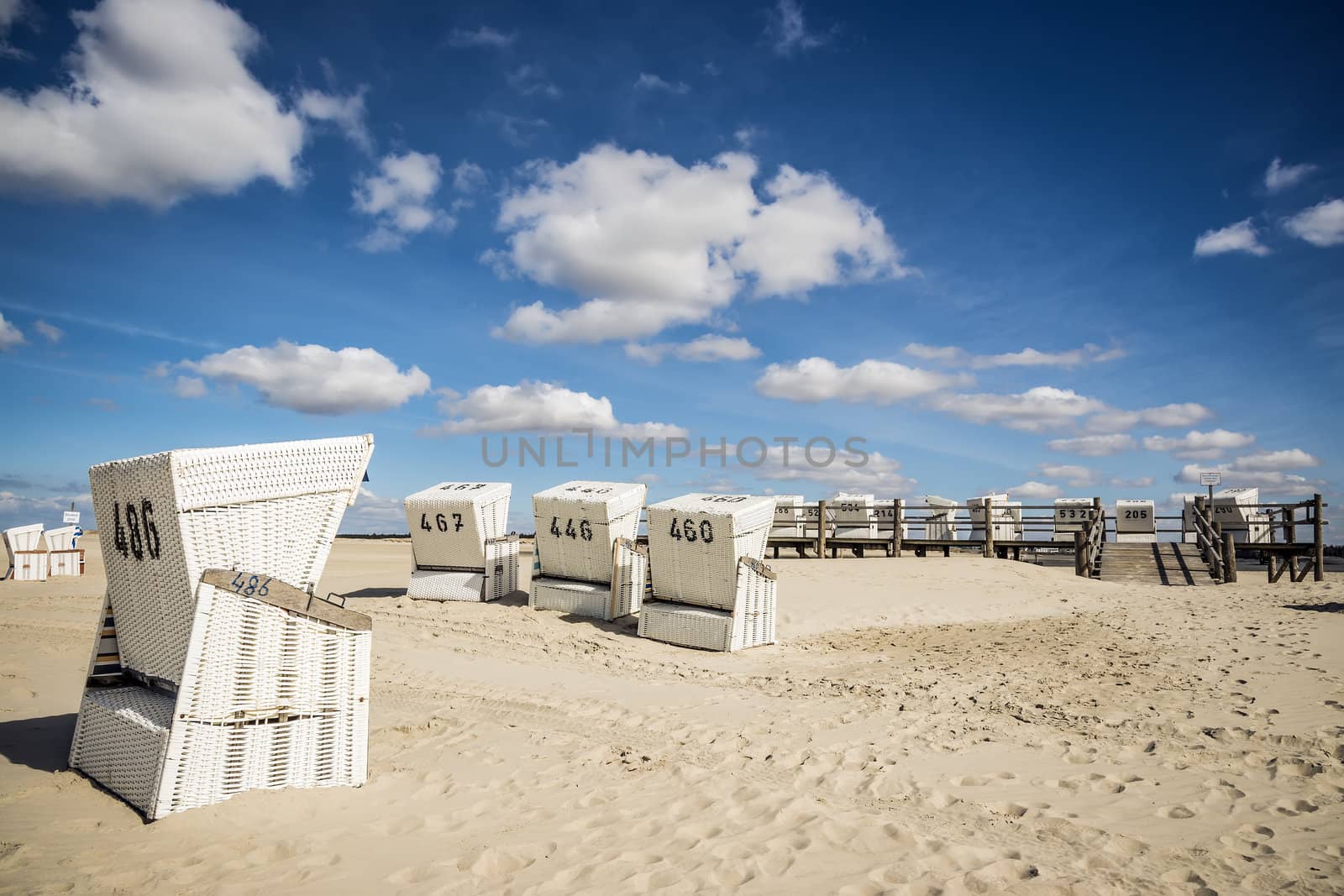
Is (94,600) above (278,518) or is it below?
below

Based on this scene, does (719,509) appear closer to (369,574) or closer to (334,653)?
(334,653)

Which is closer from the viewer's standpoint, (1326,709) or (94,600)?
(1326,709)

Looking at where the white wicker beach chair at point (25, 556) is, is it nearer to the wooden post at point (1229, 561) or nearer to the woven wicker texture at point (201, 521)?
the woven wicker texture at point (201, 521)

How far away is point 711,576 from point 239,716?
6.57 metres

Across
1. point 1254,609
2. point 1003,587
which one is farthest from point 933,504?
point 1254,609

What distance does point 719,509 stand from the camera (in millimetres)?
9711

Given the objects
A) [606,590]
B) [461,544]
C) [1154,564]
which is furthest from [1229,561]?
[461,544]

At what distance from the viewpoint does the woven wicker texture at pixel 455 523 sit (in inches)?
481

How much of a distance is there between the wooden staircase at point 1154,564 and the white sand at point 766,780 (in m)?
9.22

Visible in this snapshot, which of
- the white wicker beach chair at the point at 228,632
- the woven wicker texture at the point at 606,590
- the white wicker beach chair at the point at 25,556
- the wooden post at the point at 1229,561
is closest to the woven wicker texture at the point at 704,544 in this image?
the woven wicker texture at the point at 606,590

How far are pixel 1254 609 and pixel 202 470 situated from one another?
49.1 ft

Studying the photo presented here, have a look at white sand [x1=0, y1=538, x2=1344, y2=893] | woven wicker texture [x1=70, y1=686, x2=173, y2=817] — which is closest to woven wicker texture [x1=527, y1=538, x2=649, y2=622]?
white sand [x1=0, y1=538, x2=1344, y2=893]

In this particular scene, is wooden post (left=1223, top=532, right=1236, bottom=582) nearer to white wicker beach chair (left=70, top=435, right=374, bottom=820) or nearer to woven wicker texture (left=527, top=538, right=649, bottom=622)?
woven wicker texture (left=527, top=538, right=649, bottom=622)

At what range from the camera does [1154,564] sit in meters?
18.8
